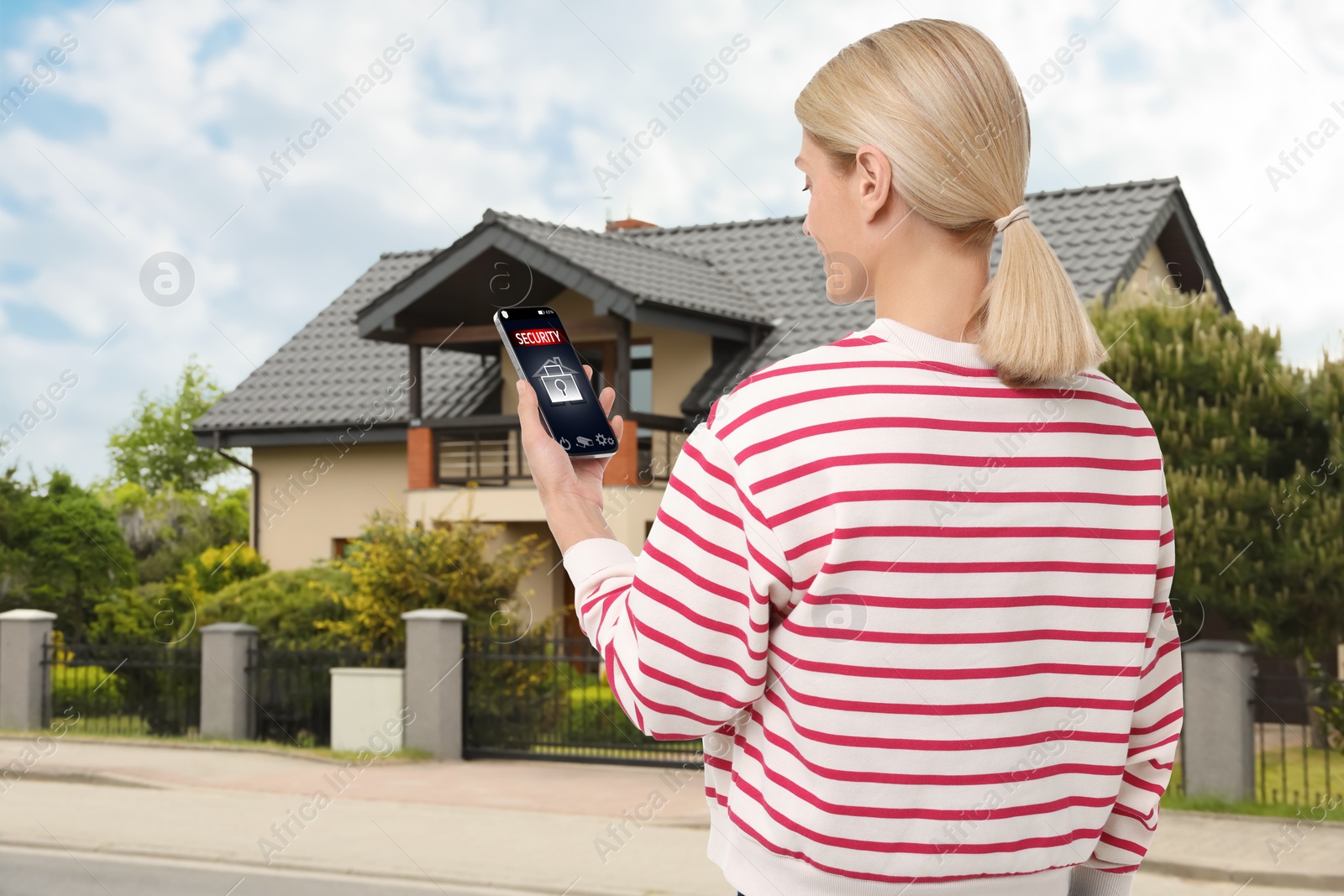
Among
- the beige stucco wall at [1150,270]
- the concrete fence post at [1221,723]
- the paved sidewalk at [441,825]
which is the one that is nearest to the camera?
the paved sidewalk at [441,825]

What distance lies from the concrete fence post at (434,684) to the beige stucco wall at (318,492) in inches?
320

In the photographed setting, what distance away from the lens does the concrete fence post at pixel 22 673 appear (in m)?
15.0

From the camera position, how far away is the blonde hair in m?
1.37

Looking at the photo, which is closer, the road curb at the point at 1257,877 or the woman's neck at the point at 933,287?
the woman's neck at the point at 933,287

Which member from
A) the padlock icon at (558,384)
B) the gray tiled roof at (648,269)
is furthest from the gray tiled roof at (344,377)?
the padlock icon at (558,384)

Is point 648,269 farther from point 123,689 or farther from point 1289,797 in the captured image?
point 1289,797

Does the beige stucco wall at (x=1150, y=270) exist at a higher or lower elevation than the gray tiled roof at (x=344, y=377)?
higher

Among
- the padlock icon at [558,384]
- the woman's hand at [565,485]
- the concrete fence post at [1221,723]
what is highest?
the padlock icon at [558,384]

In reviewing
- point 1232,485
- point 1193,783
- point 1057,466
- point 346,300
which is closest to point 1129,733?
point 1057,466

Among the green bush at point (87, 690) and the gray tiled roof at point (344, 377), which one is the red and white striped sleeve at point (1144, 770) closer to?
the green bush at point (87, 690)

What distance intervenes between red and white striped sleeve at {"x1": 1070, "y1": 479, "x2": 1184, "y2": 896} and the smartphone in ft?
2.29

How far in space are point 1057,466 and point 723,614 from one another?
1.36ft

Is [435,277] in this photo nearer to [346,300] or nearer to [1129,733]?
[346,300]

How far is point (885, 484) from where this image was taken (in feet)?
4.18
